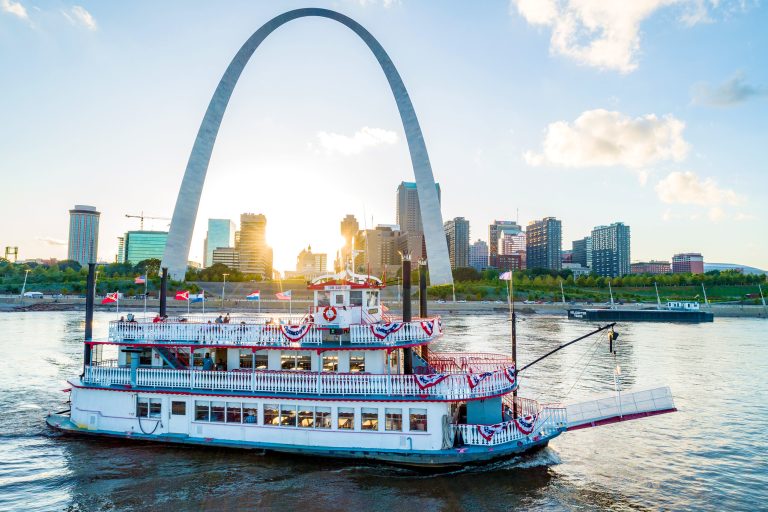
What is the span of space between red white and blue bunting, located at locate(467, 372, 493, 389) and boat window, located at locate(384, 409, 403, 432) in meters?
2.56

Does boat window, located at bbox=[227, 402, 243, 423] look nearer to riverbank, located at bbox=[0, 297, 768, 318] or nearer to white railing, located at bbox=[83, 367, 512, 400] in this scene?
white railing, located at bbox=[83, 367, 512, 400]

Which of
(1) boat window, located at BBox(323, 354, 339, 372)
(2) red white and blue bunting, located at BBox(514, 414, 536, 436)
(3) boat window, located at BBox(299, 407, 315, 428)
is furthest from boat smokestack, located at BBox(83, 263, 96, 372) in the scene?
(2) red white and blue bunting, located at BBox(514, 414, 536, 436)

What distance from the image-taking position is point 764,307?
97125mm

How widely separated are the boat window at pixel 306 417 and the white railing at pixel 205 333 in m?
2.31

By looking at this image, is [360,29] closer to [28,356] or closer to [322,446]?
[28,356]

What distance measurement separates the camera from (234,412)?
1778 cm

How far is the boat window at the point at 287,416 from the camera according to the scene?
17.3 metres

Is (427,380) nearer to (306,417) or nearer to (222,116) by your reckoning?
(306,417)

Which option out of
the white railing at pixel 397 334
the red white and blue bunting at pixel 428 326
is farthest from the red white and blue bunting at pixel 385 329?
the red white and blue bunting at pixel 428 326

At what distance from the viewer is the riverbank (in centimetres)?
8762

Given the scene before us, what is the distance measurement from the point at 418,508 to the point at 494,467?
3789 millimetres

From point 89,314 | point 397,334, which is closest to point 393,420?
point 397,334

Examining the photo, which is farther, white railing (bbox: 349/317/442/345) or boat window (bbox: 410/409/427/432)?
white railing (bbox: 349/317/442/345)

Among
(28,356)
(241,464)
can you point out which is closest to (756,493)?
(241,464)
